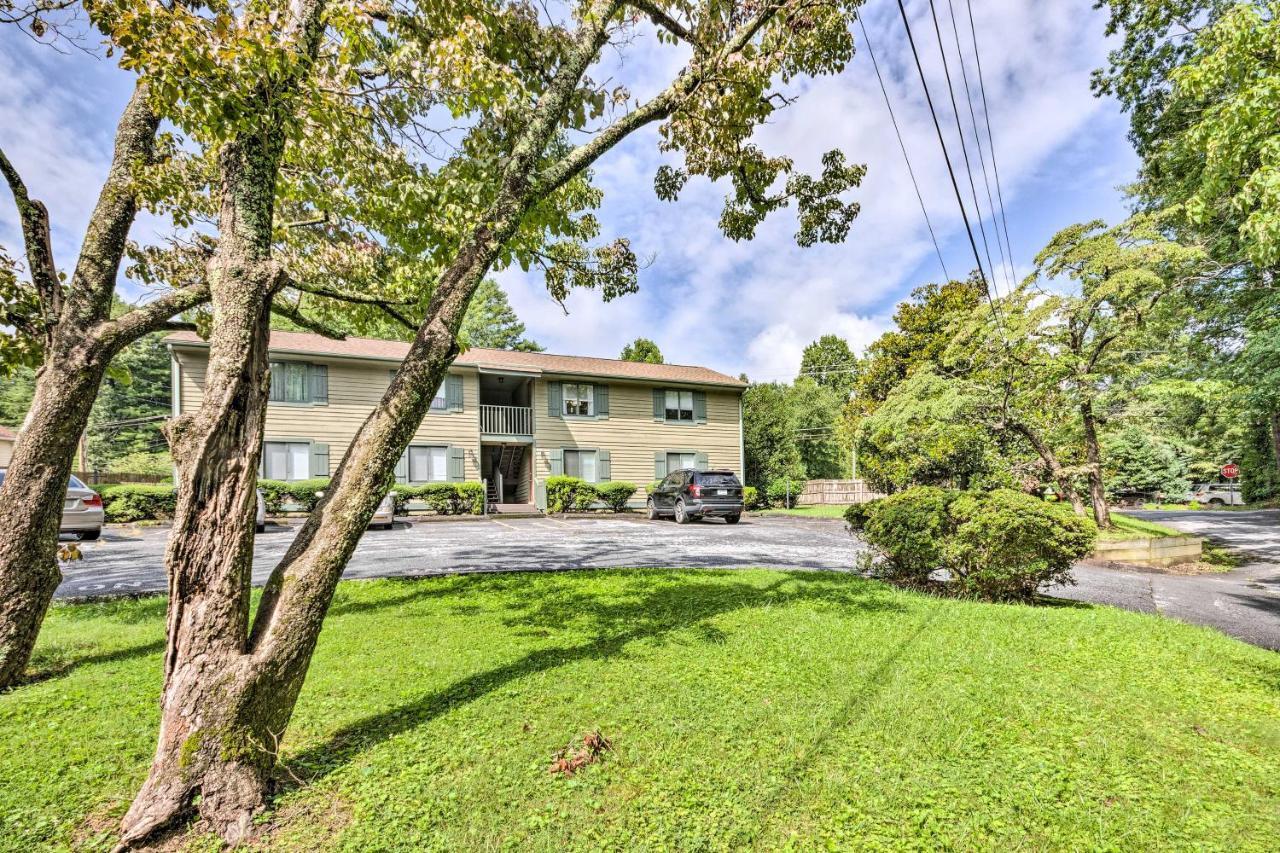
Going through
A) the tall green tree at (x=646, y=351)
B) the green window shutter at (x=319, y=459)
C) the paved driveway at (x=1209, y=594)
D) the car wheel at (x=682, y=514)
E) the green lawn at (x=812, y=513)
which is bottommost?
the green lawn at (x=812, y=513)

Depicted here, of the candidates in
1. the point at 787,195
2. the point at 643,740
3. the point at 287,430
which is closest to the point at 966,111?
the point at 787,195

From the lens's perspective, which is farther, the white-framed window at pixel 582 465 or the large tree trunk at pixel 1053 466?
the white-framed window at pixel 582 465

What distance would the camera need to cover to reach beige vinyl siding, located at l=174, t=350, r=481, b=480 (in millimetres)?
16453

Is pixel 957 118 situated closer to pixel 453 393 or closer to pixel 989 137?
pixel 989 137

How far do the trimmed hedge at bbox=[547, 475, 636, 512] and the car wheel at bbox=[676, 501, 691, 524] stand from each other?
4.30 metres

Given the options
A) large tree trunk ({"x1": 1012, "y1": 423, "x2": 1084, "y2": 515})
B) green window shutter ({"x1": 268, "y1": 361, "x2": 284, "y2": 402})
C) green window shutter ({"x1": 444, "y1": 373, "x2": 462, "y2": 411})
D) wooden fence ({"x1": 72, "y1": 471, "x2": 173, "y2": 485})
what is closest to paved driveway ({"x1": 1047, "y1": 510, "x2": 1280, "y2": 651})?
large tree trunk ({"x1": 1012, "y1": 423, "x2": 1084, "y2": 515})

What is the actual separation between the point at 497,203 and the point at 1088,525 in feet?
21.2

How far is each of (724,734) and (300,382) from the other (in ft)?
61.9

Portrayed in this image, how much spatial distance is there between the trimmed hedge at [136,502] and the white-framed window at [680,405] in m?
16.5

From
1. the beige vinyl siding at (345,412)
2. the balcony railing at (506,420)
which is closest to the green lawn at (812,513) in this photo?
the balcony railing at (506,420)

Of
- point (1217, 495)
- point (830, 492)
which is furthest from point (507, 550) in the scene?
point (1217, 495)

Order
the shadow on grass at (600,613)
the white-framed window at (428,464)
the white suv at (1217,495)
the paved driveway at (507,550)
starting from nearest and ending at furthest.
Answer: the shadow on grass at (600,613) → the paved driveway at (507,550) → the white-framed window at (428,464) → the white suv at (1217,495)

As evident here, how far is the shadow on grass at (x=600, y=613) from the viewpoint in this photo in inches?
119

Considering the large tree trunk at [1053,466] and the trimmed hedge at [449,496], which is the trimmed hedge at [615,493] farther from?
the large tree trunk at [1053,466]
